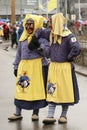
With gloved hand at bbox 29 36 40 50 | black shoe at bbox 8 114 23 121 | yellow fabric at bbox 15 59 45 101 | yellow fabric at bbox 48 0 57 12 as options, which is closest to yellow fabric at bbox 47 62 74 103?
yellow fabric at bbox 15 59 45 101

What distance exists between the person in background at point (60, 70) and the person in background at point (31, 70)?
0.15 m

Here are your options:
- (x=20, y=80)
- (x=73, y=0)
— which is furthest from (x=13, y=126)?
(x=73, y=0)

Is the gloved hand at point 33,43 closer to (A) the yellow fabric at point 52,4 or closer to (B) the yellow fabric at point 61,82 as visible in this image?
(B) the yellow fabric at point 61,82

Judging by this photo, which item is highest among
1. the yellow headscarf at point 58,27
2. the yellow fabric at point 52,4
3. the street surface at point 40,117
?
the yellow headscarf at point 58,27

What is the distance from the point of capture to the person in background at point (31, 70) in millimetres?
8750

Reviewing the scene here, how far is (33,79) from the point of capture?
8805 millimetres

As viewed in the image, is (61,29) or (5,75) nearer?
A: (61,29)

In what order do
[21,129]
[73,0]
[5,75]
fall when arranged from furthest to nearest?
[73,0]
[5,75]
[21,129]

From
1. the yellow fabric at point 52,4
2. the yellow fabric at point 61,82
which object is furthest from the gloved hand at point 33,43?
the yellow fabric at point 52,4

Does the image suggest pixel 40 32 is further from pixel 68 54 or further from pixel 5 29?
pixel 5 29

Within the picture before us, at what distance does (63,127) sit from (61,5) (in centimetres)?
4062

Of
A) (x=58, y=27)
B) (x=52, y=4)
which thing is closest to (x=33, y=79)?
(x=58, y=27)

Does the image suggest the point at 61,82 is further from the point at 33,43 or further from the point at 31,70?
the point at 33,43

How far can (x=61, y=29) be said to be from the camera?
8617 millimetres
